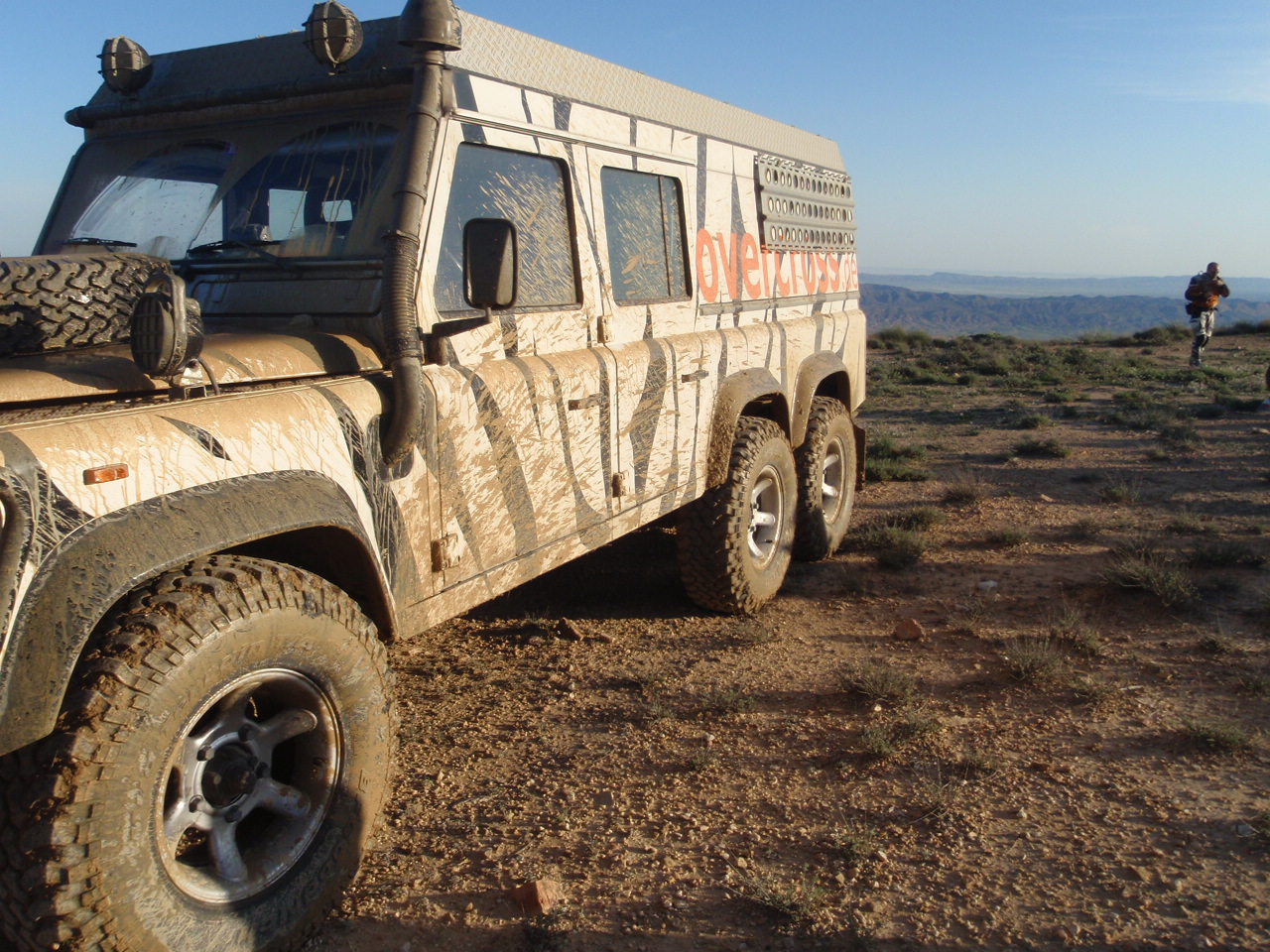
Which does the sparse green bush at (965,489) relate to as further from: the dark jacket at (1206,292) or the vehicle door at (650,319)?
the dark jacket at (1206,292)

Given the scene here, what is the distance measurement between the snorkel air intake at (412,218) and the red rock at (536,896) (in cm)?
132

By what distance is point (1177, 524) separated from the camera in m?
6.91

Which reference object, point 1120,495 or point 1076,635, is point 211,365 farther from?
point 1120,495

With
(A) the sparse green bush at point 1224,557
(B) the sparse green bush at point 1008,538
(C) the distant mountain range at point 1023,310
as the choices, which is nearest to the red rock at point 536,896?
(B) the sparse green bush at point 1008,538

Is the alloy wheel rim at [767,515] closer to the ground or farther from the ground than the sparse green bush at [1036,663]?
farther from the ground

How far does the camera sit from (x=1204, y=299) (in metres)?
17.7

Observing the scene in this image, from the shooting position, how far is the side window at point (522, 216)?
330 centimetres

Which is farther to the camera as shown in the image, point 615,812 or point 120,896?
point 615,812

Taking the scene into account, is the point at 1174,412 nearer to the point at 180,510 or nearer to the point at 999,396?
the point at 999,396

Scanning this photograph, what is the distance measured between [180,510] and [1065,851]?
279cm

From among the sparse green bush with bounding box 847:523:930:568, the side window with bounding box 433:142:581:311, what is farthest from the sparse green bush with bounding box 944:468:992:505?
the side window with bounding box 433:142:581:311

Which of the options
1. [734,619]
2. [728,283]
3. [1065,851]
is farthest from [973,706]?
[728,283]

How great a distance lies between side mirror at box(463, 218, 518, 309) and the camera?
295 centimetres

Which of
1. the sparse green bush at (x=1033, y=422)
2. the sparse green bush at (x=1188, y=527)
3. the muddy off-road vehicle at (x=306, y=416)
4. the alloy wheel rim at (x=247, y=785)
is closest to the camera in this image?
the muddy off-road vehicle at (x=306, y=416)
